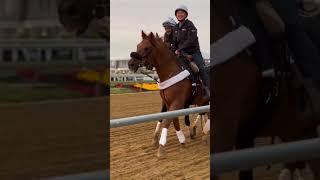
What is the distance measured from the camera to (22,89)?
1.41ft

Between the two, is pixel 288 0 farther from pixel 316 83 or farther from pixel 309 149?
pixel 309 149

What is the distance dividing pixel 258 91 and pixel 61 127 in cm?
37

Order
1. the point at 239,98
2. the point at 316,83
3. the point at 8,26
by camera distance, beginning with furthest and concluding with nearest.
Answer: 1. the point at 316,83
2. the point at 239,98
3. the point at 8,26

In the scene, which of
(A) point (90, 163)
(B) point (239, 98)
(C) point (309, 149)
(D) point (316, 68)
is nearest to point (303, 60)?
(D) point (316, 68)

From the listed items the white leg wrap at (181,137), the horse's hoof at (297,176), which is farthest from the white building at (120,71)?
the white leg wrap at (181,137)

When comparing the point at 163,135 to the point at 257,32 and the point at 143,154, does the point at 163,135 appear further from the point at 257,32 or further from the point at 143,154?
the point at 257,32

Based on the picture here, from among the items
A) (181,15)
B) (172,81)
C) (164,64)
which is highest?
(181,15)

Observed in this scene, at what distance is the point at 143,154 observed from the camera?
1186 mm

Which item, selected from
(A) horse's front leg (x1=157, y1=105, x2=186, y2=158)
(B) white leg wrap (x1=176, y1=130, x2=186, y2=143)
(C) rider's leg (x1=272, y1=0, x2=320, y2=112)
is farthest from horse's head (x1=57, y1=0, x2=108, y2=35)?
(B) white leg wrap (x1=176, y1=130, x2=186, y2=143)

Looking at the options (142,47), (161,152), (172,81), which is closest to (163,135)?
(161,152)

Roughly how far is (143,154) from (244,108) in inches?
19.7

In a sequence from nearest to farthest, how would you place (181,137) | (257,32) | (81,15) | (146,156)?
(81,15) < (257,32) < (146,156) < (181,137)

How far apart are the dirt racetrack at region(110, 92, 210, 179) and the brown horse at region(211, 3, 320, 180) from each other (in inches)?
2.1

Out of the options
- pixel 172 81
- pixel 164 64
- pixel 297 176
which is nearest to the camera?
pixel 297 176
